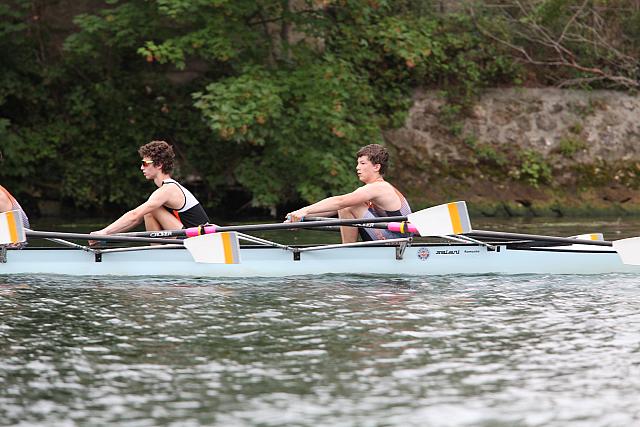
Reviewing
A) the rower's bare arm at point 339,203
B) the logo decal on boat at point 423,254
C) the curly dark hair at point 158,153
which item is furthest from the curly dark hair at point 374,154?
the curly dark hair at point 158,153

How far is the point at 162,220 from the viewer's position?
1255cm

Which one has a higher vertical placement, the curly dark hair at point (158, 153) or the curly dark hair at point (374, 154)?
the curly dark hair at point (158, 153)

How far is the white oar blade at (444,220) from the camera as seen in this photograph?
38.6 feet

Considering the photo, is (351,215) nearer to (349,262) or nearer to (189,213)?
(349,262)

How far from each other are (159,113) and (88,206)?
2345mm

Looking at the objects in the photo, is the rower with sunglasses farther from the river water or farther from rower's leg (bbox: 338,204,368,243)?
rower's leg (bbox: 338,204,368,243)

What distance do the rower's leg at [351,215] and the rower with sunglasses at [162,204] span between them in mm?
1488

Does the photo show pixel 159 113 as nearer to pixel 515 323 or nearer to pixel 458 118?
pixel 458 118

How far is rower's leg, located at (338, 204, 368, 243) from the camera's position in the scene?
12742mm

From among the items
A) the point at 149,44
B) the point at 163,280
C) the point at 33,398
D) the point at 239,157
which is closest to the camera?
the point at 33,398

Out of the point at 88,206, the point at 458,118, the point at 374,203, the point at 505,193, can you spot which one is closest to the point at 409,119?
the point at 458,118

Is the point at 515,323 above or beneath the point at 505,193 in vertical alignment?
beneath

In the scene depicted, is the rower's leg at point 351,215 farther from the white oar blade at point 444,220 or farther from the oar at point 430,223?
the white oar blade at point 444,220

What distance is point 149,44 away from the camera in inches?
811
